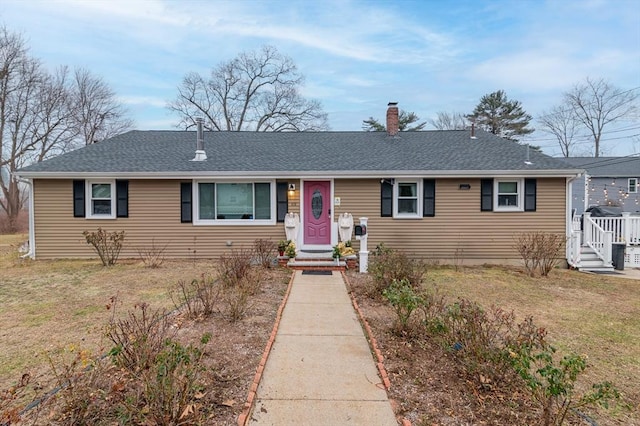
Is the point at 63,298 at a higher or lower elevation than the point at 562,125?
lower

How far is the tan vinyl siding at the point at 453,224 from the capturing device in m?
10.8

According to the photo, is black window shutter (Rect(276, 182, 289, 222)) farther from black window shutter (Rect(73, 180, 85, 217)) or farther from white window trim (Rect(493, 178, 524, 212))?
white window trim (Rect(493, 178, 524, 212))

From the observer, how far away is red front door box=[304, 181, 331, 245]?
11.0 m

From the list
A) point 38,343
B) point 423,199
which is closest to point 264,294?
point 38,343

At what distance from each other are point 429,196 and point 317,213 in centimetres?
337

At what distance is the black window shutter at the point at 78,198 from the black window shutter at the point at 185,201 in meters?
2.86

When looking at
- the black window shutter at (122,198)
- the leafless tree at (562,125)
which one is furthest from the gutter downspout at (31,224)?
the leafless tree at (562,125)

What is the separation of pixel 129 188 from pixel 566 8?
15597mm

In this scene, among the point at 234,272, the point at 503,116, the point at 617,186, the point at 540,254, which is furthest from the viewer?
the point at 503,116

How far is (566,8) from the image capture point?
492 inches

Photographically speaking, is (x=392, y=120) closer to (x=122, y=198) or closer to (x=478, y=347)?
(x=122, y=198)

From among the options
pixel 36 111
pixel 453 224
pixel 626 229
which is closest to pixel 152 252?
pixel 453 224

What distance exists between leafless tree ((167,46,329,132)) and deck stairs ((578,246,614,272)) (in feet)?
74.6

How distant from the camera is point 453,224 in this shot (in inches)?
428
